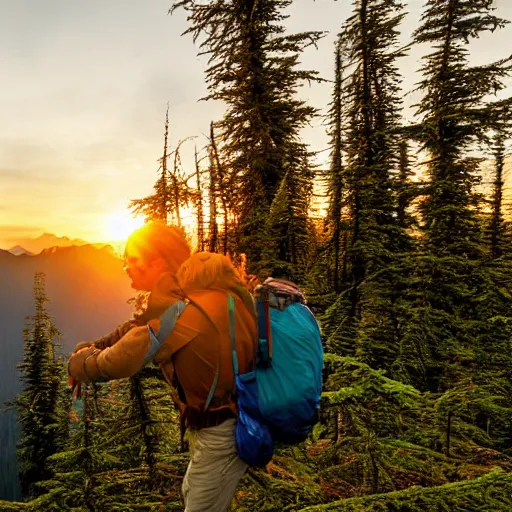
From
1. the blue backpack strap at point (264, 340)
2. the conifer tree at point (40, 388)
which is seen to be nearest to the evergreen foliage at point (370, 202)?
the blue backpack strap at point (264, 340)

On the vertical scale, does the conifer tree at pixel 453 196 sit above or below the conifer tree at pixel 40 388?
above

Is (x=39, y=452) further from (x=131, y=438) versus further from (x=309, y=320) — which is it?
(x=309, y=320)

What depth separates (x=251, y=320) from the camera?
1951 mm

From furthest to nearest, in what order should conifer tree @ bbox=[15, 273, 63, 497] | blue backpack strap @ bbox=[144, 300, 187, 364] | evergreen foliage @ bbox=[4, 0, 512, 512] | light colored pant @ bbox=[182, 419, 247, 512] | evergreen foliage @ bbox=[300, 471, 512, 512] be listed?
1. conifer tree @ bbox=[15, 273, 63, 497]
2. evergreen foliage @ bbox=[4, 0, 512, 512]
3. evergreen foliage @ bbox=[300, 471, 512, 512]
4. light colored pant @ bbox=[182, 419, 247, 512]
5. blue backpack strap @ bbox=[144, 300, 187, 364]

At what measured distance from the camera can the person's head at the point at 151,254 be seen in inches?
82.2

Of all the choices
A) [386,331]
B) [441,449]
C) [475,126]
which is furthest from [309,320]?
[475,126]

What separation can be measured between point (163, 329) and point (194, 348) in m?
0.21

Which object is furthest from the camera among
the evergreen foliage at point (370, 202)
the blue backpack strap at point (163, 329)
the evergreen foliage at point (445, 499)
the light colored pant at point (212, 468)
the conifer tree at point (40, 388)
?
the conifer tree at point (40, 388)

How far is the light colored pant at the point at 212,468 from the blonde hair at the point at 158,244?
103 cm

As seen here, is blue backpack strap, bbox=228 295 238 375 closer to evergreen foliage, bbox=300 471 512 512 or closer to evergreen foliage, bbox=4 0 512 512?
evergreen foliage, bbox=300 471 512 512

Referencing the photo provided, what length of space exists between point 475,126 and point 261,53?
29.1ft

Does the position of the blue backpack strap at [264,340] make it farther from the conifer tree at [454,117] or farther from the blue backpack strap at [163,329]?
the conifer tree at [454,117]

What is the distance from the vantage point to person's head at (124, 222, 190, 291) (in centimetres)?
209

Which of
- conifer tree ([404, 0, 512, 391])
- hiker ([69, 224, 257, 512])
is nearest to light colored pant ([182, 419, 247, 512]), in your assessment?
hiker ([69, 224, 257, 512])
